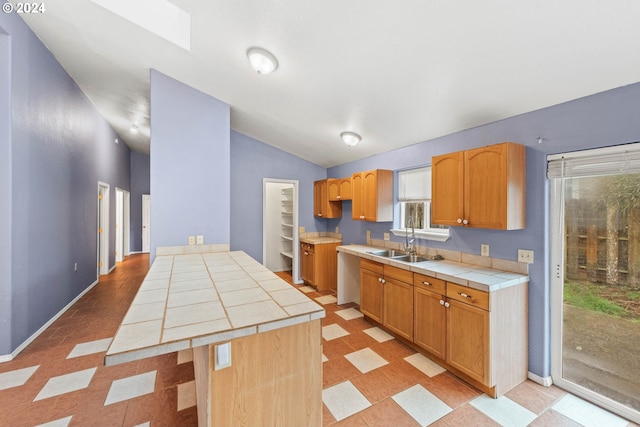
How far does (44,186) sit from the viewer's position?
3035mm

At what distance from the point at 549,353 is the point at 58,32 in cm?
553

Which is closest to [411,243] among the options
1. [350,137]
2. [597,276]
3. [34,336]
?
[350,137]

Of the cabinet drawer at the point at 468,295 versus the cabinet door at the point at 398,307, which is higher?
the cabinet drawer at the point at 468,295

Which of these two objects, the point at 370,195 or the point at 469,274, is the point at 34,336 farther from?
the point at 469,274

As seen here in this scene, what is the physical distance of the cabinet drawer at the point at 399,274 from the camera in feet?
8.79

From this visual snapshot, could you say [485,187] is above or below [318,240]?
above

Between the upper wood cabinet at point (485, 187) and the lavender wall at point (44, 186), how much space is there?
4191mm

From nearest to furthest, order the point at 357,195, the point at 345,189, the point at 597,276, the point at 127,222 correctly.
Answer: the point at 597,276 → the point at 357,195 → the point at 345,189 → the point at 127,222

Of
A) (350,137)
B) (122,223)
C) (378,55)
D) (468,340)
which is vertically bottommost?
(468,340)

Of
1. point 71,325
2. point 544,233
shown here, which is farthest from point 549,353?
point 71,325

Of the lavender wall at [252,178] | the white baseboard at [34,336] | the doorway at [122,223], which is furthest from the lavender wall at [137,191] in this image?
the lavender wall at [252,178]

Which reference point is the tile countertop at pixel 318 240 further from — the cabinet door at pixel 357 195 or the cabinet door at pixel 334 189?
the cabinet door at pixel 357 195

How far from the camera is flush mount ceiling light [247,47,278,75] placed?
7.28 feet

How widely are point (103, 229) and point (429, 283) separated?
6270 mm
